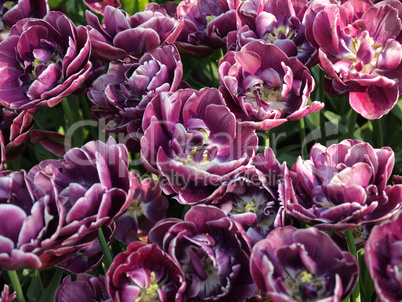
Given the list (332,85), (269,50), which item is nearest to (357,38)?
(332,85)

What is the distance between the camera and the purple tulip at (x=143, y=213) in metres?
1.19

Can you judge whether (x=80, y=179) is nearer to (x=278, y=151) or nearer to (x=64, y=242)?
(x=64, y=242)

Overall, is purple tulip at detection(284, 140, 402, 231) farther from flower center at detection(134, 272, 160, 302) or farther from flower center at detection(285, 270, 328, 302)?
flower center at detection(134, 272, 160, 302)

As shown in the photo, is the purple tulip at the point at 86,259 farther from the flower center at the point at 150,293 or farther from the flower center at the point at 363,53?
the flower center at the point at 363,53

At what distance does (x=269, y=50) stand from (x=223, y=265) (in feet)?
1.54

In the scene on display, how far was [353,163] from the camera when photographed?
1033 mm

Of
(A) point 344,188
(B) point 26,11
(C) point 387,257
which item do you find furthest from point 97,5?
(C) point 387,257

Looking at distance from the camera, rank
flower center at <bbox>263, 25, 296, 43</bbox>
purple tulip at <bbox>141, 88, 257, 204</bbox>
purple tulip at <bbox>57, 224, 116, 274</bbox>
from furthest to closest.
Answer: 1. flower center at <bbox>263, 25, 296, 43</bbox>
2. purple tulip at <bbox>57, 224, 116, 274</bbox>
3. purple tulip at <bbox>141, 88, 257, 204</bbox>

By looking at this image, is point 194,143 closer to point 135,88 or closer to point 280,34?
point 135,88

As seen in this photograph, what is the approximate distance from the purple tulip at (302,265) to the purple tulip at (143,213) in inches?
13.6

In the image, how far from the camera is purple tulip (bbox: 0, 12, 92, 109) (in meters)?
1.23

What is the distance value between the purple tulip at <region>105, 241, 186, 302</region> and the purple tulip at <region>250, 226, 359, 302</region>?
0.46 feet

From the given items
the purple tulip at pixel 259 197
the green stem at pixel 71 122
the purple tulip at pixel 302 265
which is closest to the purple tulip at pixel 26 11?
the green stem at pixel 71 122

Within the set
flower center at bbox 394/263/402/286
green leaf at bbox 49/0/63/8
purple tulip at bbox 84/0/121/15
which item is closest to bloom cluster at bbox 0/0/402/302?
flower center at bbox 394/263/402/286
